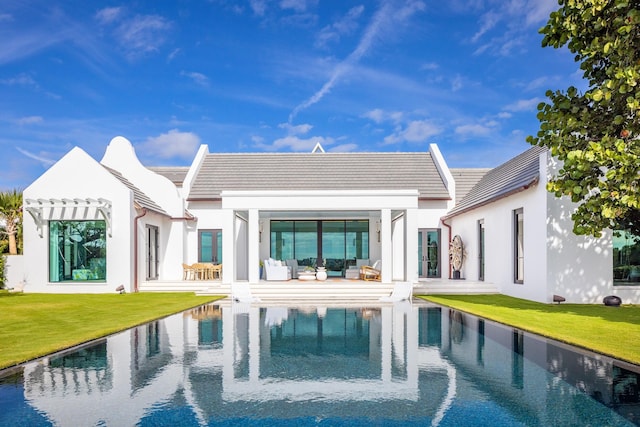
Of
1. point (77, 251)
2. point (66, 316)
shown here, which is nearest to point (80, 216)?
point (77, 251)

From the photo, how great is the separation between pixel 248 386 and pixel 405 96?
21913 mm

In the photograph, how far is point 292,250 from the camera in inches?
962

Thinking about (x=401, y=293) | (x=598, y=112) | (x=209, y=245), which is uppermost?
(x=598, y=112)

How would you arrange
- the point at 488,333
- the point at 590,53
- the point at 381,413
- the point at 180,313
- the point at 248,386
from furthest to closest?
the point at 180,313, the point at 488,333, the point at 590,53, the point at 248,386, the point at 381,413

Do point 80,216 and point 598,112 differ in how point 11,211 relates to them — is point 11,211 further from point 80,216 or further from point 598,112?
point 598,112

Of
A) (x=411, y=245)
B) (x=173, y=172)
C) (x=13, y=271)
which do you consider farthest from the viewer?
(x=173, y=172)

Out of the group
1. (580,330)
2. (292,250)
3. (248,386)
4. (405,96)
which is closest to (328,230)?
(292,250)

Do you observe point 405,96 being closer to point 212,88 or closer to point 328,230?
point 328,230

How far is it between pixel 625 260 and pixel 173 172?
876 inches

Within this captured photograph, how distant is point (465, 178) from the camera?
86.1ft

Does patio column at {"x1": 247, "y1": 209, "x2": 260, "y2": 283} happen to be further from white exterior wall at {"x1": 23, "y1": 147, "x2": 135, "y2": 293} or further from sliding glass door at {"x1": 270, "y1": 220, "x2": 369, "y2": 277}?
sliding glass door at {"x1": 270, "y1": 220, "x2": 369, "y2": 277}

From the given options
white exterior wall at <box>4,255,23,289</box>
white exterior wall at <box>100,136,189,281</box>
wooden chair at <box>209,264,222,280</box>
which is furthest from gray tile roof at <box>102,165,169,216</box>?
white exterior wall at <box>4,255,23,289</box>

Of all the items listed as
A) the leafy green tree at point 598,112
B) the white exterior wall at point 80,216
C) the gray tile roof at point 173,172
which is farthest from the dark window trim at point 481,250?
the gray tile roof at point 173,172

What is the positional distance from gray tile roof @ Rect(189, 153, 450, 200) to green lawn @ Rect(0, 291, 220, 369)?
8095 millimetres
